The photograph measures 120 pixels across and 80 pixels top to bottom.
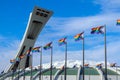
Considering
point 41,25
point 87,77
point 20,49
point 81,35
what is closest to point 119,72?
point 87,77

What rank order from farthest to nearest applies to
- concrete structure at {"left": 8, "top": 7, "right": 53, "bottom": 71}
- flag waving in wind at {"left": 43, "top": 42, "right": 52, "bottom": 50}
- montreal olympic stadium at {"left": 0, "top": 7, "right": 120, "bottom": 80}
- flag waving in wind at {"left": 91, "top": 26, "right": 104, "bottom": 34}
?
concrete structure at {"left": 8, "top": 7, "right": 53, "bottom": 71} → montreal olympic stadium at {"left": 0, "top": 7, "right": 120, "bottom": 80} → flag waving in wind at {"left": 43, "top": 42, "right": 52, "bottom": 50} → flag waving in wind at {"left": 91, "top": 26, "right": 104, "bottom": 34}

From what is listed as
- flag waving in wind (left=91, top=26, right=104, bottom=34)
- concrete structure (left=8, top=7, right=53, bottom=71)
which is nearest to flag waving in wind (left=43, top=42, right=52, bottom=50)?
flag waving in wind (left=91, top=26, right=104, bottom=34)

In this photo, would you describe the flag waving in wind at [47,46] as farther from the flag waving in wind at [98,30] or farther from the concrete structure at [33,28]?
the concrete structure at [33,28]

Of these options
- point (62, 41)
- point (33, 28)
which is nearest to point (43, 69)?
point (33, 28)

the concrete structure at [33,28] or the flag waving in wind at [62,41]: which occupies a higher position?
the concrete structure at [33,28]

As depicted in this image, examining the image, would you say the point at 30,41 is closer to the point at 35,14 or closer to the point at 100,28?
the point at 35,14

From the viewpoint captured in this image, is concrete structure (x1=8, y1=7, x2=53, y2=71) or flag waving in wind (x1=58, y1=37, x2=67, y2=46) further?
concrete structure (x1=8, y1=7, x2=53, y2=71)

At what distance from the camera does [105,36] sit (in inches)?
1695

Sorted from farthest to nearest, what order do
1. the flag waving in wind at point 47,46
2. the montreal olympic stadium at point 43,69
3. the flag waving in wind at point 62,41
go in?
1. the montreal olympic stadium at point 43,69
2. the flag waving in wind at point 47,46
3. the flag waving in wind at point 62,41

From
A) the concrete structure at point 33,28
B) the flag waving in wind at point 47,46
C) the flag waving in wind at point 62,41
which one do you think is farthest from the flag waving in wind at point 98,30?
the concrete structure at point 33,28

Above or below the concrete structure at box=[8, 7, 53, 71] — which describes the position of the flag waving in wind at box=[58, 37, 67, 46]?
below

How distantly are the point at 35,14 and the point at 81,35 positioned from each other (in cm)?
4312

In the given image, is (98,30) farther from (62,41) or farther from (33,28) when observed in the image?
(33,28)

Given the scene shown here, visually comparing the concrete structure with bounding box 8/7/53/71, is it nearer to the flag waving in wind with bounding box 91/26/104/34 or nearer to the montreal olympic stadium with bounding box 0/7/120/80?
the montreal olympic stadium with bounding box 0/7/120/80
